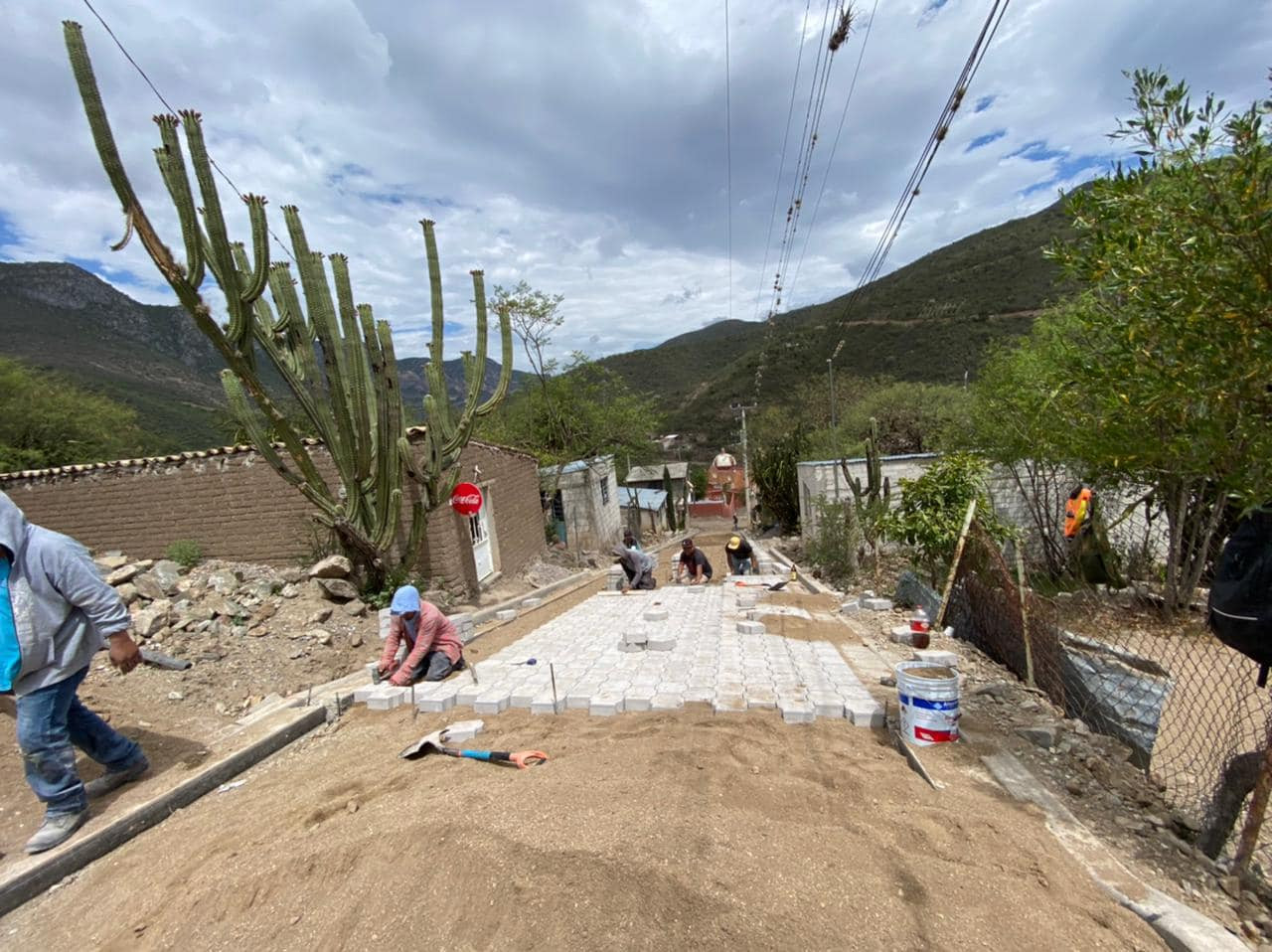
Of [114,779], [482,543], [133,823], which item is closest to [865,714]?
[133,823]

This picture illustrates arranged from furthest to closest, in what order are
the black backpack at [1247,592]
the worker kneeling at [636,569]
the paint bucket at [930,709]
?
the worker kneeling at [636,569] < the paint bucket at [930,709] < the black backpack at [1247,592]

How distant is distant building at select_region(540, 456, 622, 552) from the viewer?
2027 cm

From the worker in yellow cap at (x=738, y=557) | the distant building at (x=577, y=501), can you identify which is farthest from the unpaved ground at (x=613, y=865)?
the distant building at (x=577, y=501)

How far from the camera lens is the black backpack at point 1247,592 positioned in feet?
7.81

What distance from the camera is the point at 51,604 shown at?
3.34 m

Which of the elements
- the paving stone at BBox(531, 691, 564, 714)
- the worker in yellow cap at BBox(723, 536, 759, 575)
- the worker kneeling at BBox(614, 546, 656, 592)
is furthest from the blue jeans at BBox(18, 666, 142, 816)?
the worker in yellow cap at BBox(723, 536, 759, 575)

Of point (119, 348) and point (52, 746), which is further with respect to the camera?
point (119, 348)

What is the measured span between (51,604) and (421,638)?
258 centimetres

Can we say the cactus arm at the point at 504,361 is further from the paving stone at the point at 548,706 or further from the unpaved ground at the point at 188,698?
the paving stone at the point at 548,706

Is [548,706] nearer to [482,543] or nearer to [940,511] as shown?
[940,511]

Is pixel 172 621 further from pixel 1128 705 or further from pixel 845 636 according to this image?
pixel 1128 705

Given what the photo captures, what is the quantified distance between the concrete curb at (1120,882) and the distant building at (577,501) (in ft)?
55.4

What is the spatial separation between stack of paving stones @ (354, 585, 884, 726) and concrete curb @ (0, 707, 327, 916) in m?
0.66

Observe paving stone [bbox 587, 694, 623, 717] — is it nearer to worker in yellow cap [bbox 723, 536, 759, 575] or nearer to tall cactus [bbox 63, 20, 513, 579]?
tall cactus [bbox 63, 20, 513, 579]
